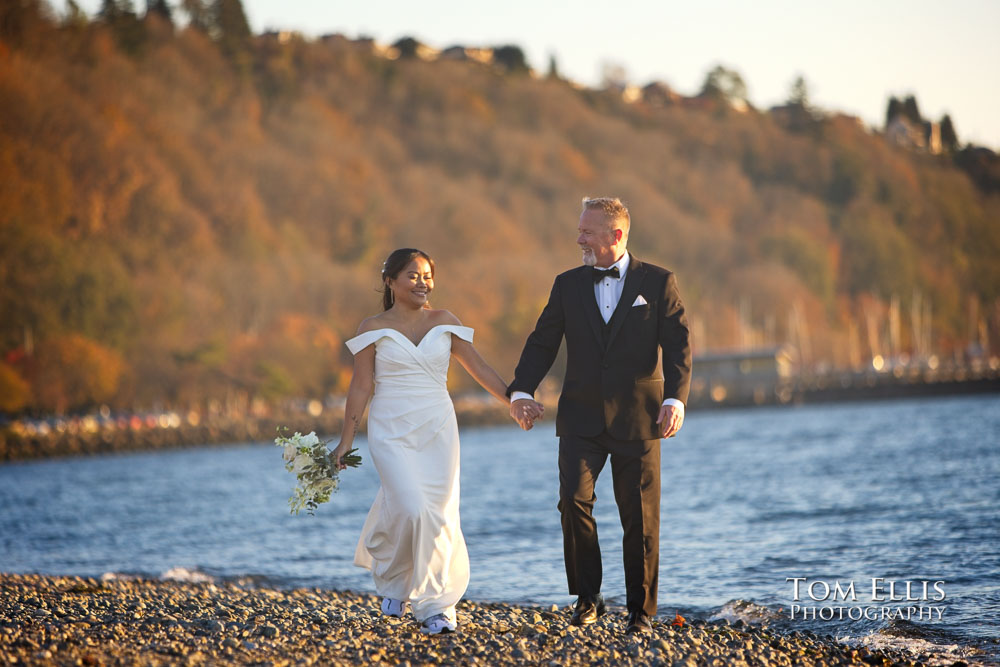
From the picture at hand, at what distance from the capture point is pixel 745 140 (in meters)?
186

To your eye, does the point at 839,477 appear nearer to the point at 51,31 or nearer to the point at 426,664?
the point at 426,664

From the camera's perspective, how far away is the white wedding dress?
282 inches

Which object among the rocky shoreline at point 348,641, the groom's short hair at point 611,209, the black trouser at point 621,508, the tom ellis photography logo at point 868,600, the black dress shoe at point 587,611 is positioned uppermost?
the groom's short hair at point 611,209

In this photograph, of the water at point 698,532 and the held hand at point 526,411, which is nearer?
the held hand at point 526,411

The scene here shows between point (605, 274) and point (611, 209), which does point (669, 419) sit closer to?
point (605, 274)

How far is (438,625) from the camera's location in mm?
7176

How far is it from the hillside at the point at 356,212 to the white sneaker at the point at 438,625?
100 meters

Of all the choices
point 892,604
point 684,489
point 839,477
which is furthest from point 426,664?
point 839,477

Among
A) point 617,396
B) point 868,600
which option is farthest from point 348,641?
point 868,600

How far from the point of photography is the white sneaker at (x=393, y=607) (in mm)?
7406

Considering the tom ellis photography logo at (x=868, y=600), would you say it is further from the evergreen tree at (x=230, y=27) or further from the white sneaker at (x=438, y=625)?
the evergreen tree at (x=230, y=27)

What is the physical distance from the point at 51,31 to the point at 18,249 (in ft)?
186

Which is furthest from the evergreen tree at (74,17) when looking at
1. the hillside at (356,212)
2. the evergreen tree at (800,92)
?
the evergreen tree at (800,92)

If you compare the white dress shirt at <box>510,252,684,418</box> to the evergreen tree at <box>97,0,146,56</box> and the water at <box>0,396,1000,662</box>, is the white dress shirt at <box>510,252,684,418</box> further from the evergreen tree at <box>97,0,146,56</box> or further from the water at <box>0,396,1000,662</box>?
the evergreen tree at <box>97,0,146,56</box>
